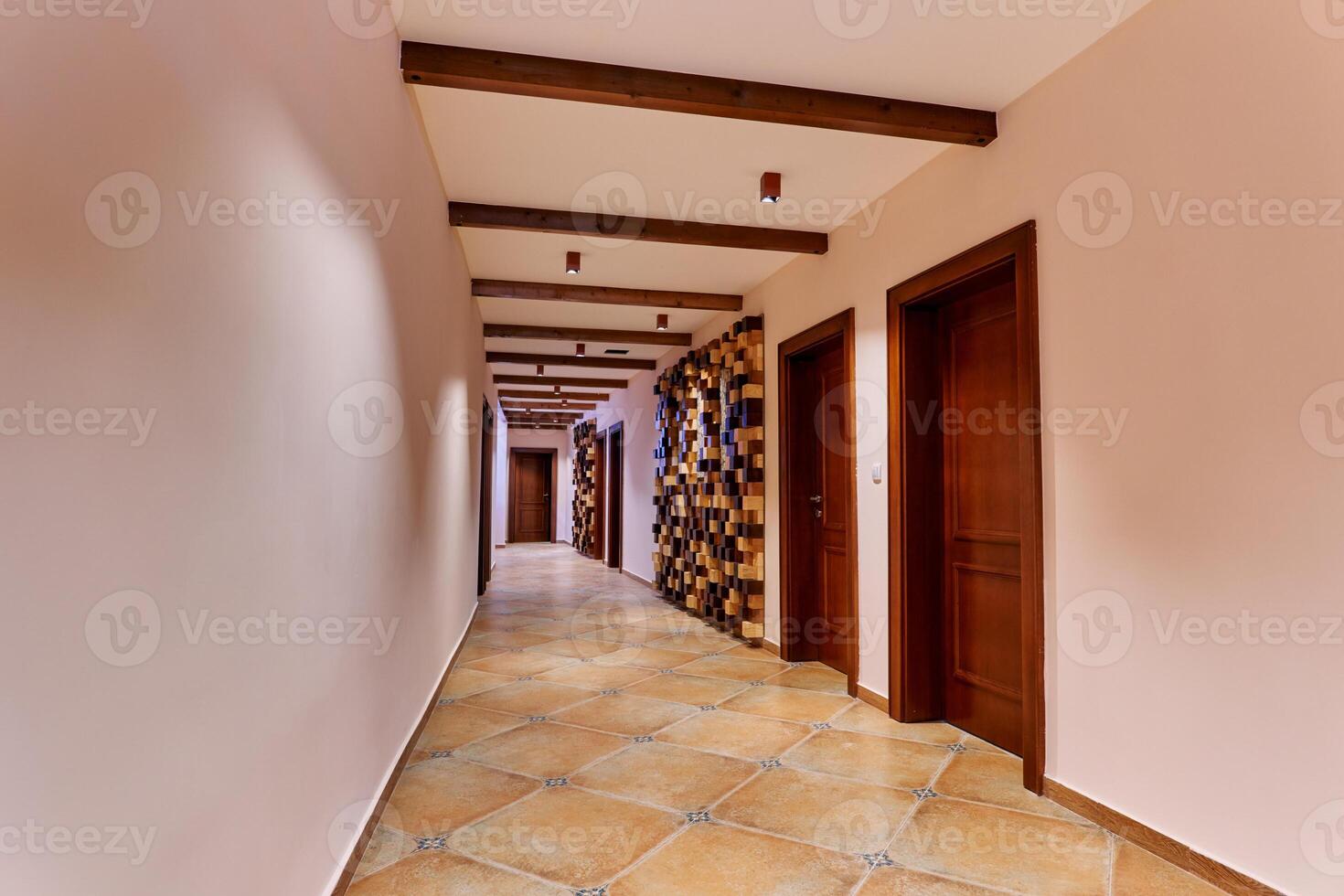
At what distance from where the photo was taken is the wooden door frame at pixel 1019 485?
2783mm

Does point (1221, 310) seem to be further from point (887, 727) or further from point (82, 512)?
point (82, 512)

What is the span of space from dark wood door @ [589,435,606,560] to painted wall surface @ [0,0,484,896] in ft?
32.1

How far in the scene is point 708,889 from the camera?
6.91 ft

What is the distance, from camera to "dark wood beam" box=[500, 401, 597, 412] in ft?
39.4

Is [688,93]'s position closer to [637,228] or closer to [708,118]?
[708,118]

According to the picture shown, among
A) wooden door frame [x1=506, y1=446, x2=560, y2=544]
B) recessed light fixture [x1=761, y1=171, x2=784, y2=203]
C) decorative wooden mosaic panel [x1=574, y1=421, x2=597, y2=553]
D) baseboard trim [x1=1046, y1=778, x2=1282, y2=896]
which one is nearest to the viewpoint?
baseboard trim [x1=1046, y1=778, x2=1282, y2=896]

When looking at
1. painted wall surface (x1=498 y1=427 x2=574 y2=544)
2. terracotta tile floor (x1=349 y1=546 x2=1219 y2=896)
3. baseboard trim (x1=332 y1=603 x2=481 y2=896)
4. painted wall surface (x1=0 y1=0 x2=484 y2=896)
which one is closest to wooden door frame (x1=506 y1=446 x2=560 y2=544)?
painted wall surface (x1=498 y1=427 x2=574 y2=544)

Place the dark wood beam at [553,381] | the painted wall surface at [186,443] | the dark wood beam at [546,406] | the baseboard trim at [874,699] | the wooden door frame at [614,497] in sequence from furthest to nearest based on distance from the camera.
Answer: the dark wood beam at [546,406] < the wooden door frame at [614,497] < the dark wood beam at [553,381] < the baseboard trim at [874,699] < the painted wall surface at [186,443]

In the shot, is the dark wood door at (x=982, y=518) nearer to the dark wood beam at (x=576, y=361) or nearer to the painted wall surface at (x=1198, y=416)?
the painted wall surface at (x=1198, y=416)

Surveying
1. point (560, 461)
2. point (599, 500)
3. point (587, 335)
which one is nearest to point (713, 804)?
point (587, 335)

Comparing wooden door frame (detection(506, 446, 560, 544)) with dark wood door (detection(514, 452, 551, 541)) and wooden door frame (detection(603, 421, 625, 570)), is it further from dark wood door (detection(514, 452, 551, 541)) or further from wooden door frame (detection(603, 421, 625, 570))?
wooden door frame (detection(603, 421, 625, 570))

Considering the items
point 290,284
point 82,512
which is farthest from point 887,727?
point 82,512

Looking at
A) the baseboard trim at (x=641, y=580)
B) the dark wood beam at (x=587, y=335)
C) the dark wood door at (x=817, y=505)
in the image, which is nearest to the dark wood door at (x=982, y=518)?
the dark wood door at (x=817, y=505)

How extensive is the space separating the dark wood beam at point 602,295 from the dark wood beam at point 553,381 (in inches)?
146
